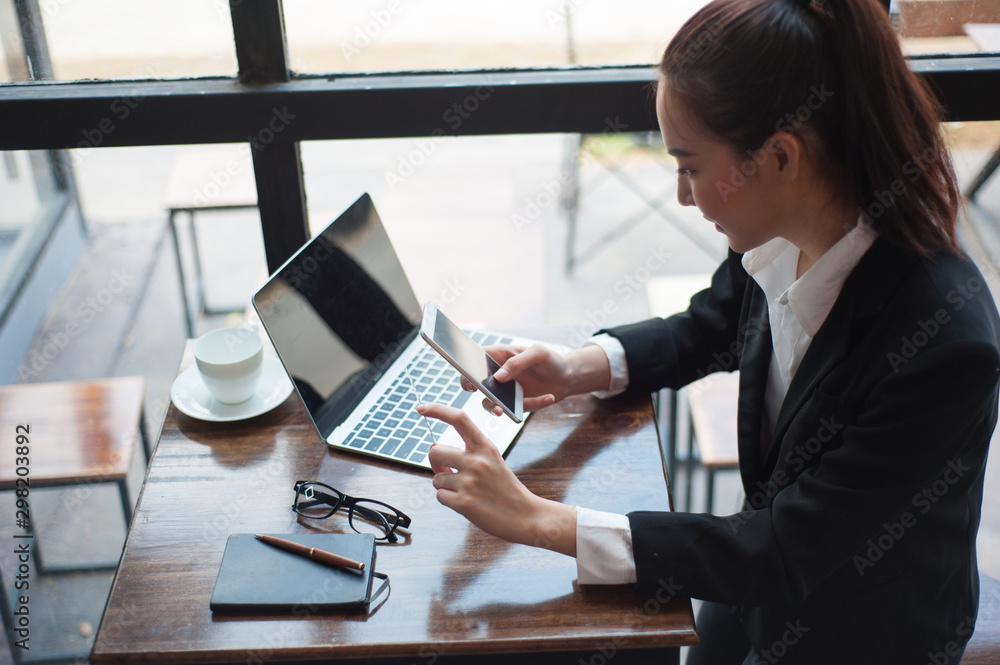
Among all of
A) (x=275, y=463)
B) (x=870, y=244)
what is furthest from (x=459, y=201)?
(x=870, y=244)

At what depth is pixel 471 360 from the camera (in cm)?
113

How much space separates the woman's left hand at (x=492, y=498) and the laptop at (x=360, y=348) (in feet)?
0.52

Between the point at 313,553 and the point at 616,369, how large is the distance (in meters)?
0.51

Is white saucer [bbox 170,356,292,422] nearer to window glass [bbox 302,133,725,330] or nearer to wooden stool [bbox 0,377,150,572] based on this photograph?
wooden stool [bbox 0,377,150,572]

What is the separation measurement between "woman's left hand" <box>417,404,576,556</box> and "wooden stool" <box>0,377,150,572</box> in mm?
785

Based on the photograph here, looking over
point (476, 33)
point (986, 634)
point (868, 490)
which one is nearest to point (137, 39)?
point (476, 33)

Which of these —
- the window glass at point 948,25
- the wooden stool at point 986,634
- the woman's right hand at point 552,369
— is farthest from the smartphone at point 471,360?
the window glass at point 948,25

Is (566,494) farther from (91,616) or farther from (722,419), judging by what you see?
(91,616)

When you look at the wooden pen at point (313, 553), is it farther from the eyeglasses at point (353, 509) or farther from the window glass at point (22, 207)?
the window glass at point (22, 207)

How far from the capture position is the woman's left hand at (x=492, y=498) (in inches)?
37.5

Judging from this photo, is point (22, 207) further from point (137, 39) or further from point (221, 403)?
point (221, 403)

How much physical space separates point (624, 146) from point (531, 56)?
1.36 metres

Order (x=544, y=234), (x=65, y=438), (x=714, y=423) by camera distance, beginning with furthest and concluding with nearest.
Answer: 1. (x=544, y=234)
2. (x=714, y=423)
3. (x=65, y=438)

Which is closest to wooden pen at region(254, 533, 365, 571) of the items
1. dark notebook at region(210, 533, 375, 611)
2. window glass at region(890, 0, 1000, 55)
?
dark notebook at region(210, 533, 375, 611)
